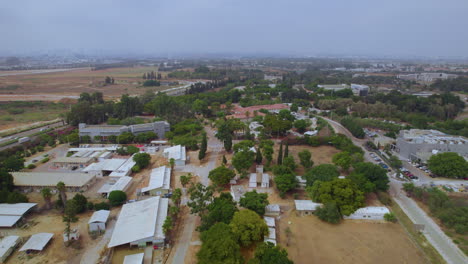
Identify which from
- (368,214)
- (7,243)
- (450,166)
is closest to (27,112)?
(7,243)

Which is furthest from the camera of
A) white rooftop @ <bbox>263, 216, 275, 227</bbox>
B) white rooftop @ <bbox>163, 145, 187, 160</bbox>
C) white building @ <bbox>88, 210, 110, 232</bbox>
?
white rooftop @ <bbox>163, 145, 187, 160</bbox>

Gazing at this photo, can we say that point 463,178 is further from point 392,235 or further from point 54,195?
point 54,195

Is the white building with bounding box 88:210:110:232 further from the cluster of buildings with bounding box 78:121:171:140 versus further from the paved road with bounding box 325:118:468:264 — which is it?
the paved road with bounding box 325:118:468:264

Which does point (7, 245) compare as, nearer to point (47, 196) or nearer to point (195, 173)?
point (47, 196)

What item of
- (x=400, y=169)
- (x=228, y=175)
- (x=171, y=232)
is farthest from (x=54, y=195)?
(x=400, y=169)

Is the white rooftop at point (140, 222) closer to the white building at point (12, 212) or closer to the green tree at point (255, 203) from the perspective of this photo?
the green tree at point (255, 203)

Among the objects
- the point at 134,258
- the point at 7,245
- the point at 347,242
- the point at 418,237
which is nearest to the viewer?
the point at 134,258

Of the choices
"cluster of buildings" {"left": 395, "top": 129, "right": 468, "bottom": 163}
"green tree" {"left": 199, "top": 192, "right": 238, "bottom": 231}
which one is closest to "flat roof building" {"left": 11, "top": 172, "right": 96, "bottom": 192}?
"green tree" {"left": 199, "top": 192, "right": 238, "bottom": 231}
